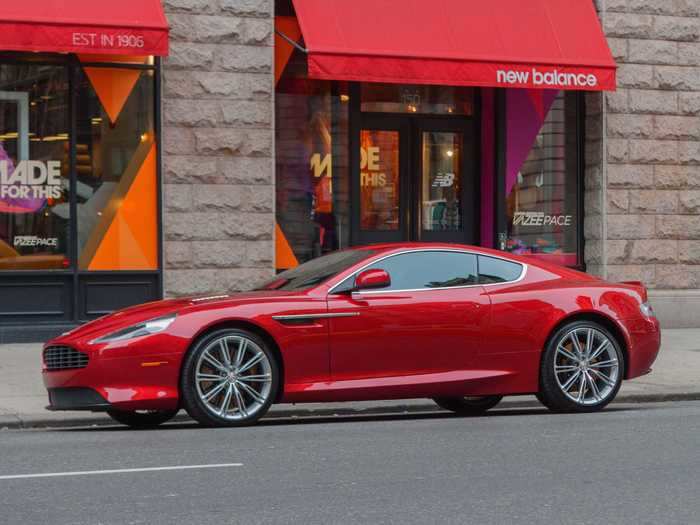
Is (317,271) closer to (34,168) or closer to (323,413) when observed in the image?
(323,413)

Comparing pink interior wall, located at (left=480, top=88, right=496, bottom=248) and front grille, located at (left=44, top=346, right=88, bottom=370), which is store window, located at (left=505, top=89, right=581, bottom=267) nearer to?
pink interior wall, located at (left=480, top=88, right=496, bottom=248)

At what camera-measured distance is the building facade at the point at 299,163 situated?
1608 centimetres

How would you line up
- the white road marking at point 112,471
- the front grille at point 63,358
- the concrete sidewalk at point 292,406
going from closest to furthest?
the white road marking at point 112,471 → the front grille at point 63,358 → the concrete sidewalk at point 292,406

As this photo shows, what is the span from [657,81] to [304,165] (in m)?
5.17

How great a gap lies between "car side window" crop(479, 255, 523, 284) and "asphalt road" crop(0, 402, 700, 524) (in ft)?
3.66

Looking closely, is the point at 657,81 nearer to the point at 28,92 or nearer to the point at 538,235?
the point at 538,235

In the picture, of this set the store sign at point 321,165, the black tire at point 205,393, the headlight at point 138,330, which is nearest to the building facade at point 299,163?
the store sign at point 321,165

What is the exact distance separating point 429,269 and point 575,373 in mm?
1463

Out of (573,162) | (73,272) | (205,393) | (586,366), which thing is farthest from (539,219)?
(205,393)

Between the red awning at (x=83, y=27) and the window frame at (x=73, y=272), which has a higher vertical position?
the red awning at (x=83, y=27)

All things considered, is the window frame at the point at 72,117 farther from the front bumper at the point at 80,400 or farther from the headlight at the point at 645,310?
the headlight at the point at 645,310

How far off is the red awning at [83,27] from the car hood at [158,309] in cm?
567

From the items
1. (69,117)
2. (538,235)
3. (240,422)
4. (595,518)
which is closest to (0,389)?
(240,422)

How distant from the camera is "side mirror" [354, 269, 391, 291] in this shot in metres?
9.99
